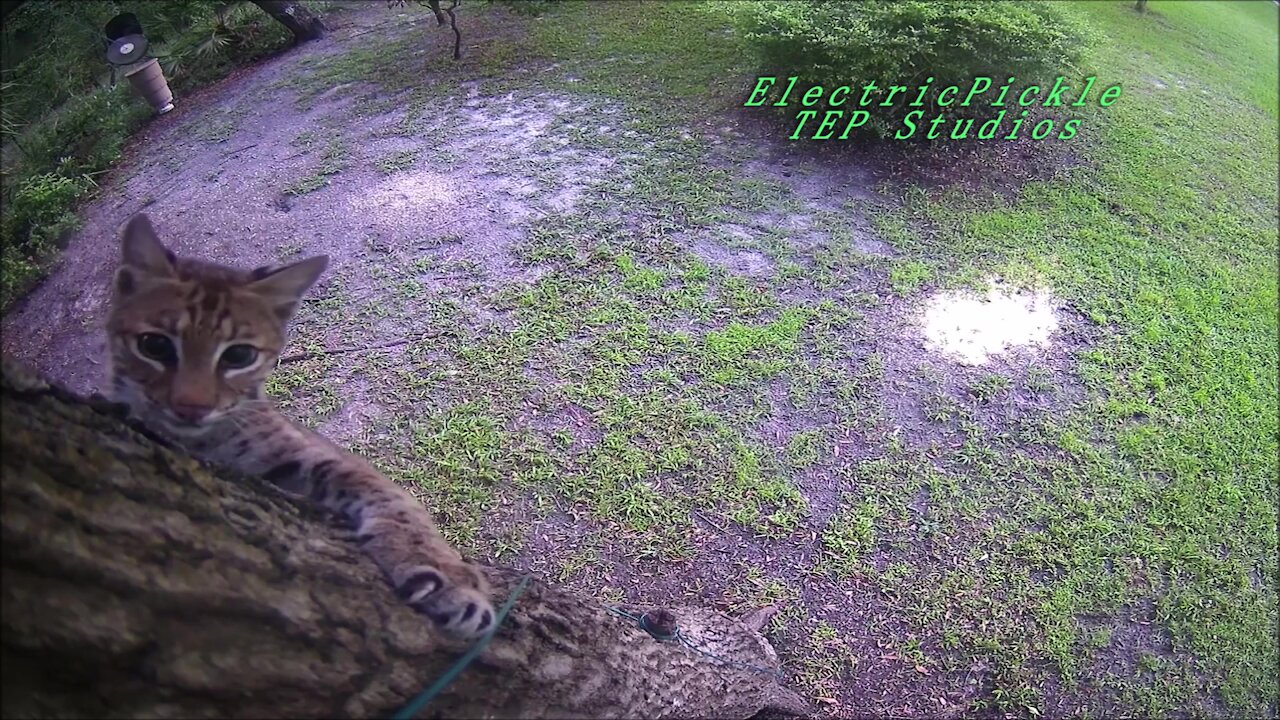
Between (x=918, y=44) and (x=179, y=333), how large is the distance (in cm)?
617

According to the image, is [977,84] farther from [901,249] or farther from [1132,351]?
[1132,351]

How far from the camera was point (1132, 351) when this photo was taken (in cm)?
493

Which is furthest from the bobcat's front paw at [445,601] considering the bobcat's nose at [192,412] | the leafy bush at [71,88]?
the leafy bush at [71,88]

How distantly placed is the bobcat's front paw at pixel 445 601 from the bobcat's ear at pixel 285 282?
0.77 meters

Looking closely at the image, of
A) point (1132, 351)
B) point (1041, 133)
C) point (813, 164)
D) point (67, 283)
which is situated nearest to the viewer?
point (1132, 351)

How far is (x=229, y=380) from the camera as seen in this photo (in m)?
1.82

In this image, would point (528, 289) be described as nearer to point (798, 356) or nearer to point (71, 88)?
point (798, 356)

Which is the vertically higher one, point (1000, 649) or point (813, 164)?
point (813, 164)

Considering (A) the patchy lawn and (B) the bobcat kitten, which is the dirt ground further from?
(B) the bobcat kitten

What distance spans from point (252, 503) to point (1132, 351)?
5.21m

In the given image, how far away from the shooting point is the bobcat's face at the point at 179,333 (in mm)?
1729

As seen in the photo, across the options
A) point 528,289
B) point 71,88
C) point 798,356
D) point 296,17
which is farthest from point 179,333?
point 296,17

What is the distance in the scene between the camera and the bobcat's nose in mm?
1732

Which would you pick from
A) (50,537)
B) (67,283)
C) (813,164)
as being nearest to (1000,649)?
(50,537)
